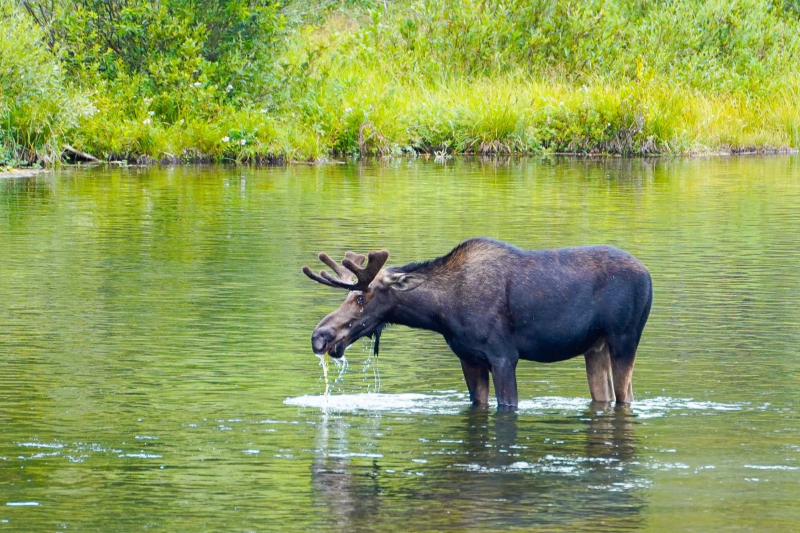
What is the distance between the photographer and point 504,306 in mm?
9492

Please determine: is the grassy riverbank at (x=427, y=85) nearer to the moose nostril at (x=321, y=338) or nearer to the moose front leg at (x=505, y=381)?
the moose nostril at (x=321, y=338)

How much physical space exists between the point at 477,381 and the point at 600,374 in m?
0.84

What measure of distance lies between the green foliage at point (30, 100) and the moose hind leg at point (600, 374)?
19.7 m

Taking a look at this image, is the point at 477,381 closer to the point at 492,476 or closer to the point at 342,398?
the point at 342,398

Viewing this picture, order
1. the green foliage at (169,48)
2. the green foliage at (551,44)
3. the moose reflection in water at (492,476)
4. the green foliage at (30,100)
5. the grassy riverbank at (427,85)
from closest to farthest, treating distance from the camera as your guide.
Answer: the moose reflection in water at (492,476) → the green foliage at (30,100) → the grassy riverbank at (427,85) → the green foliage at (169,48) → the green foliage at (551,44)

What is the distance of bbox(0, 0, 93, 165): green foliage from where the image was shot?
90.3 ft

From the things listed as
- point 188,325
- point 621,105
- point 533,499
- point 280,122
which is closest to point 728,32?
point 621,105

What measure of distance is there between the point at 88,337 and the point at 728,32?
1242 inches

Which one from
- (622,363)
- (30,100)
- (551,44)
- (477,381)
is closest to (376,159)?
(551,44)

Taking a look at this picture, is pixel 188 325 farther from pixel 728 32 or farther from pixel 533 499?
pixel 728 32

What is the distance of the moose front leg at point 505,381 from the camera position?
9438 mm

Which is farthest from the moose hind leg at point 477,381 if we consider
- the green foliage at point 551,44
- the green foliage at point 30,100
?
the green foliage at point 551,44

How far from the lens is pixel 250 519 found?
6.96 meters

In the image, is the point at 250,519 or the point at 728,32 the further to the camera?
the point at 728,32
